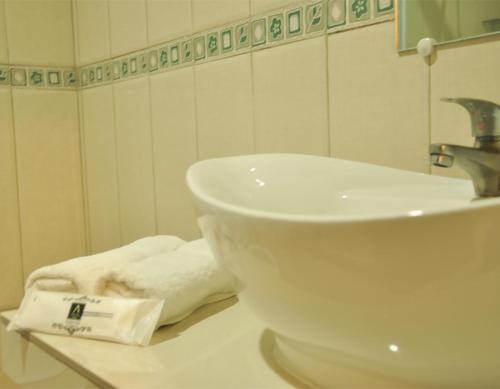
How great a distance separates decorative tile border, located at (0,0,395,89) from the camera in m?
0.83

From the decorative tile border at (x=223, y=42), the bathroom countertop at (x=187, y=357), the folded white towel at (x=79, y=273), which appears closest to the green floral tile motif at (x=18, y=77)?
the decorative tile border at (x=223, y=42)

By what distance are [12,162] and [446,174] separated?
123 centimetres

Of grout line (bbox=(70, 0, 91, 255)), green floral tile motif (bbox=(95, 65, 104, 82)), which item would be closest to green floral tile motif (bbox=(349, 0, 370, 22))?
green floral tile motif (bbox=(95, 65, 104, 82))

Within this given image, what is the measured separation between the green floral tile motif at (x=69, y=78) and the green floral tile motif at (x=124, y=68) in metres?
0.29

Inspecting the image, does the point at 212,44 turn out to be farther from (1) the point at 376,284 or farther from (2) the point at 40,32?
(1) the point at 376,284

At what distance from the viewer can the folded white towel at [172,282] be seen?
678mm

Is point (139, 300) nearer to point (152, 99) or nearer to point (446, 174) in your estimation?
point (446, 174)

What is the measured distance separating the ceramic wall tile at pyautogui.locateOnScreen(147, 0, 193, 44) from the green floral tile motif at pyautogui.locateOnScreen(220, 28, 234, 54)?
11 cm

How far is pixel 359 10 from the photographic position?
81 centimetres

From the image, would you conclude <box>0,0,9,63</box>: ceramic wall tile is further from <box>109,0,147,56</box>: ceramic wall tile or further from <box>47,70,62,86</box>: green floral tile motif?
<box>109,0,147,56</box>: ceramic wall tile

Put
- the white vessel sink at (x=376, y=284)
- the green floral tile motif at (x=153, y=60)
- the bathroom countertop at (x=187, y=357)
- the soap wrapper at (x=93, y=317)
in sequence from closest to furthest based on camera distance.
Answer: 1. the white vessel sink at (x=376, y=284)
2. the bathroom countertop at (x=187, y=357)
3. the soap wrapper at (x=93, y=317)
4. the green floral tile motif at (x=153, y=60)

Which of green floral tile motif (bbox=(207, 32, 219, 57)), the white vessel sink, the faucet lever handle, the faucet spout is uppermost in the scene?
green floral tile motif (bbox=(207, 32, 219, 57))

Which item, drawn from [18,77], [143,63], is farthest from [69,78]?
[143,63]

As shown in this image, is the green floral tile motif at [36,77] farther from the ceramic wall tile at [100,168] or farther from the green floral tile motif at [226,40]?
the green floral tile motif at [226,40]
